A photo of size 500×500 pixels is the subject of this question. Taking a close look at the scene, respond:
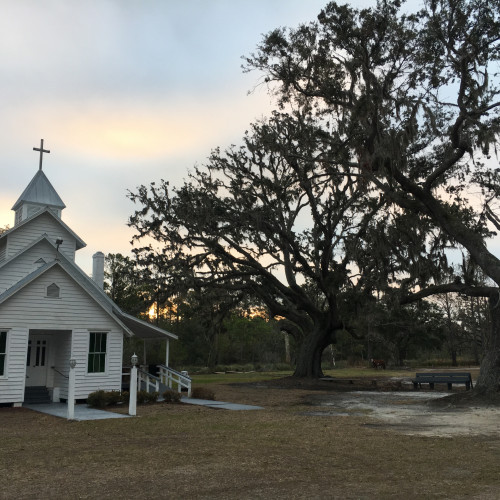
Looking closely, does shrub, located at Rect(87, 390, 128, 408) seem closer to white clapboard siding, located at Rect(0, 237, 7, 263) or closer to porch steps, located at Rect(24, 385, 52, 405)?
porch steps, located at Rect(24, 385, 52, 405)

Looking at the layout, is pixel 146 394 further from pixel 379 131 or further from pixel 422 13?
pixel 422 13

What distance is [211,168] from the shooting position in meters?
29.4

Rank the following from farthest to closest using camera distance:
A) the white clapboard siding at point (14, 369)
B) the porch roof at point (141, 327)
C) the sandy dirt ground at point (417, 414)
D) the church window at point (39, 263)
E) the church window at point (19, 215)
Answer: the church window at point (19, 215) < the porch roof at point (141, 327) < the church window at point (39, 263) < the white clapboard siding at point (14, 369) < the sandy dirt ground at point (417, 414)

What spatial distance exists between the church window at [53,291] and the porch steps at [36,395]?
3457 millimetres

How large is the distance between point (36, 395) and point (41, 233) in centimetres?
606

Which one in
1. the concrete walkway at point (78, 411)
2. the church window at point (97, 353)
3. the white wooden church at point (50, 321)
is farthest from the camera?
the church window at point (97, 353)

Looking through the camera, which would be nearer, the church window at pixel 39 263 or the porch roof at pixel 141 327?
the church window at pixel 39 263

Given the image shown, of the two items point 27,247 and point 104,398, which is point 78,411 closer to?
point 104,398

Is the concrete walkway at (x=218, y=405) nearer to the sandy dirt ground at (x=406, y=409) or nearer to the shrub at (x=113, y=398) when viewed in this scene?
the sandy dirt ground at (x=406, y=409)

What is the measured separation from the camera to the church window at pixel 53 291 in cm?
1783

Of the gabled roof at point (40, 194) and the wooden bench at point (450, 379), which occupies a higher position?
the gabled roof at point (40, 194)

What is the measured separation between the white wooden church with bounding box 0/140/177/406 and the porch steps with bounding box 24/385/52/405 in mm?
150

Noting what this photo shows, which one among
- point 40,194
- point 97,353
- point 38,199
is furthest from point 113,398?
point 40,194

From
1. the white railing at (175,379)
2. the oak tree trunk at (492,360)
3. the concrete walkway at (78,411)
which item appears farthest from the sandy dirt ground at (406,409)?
the concrete walkway at (78,411)
